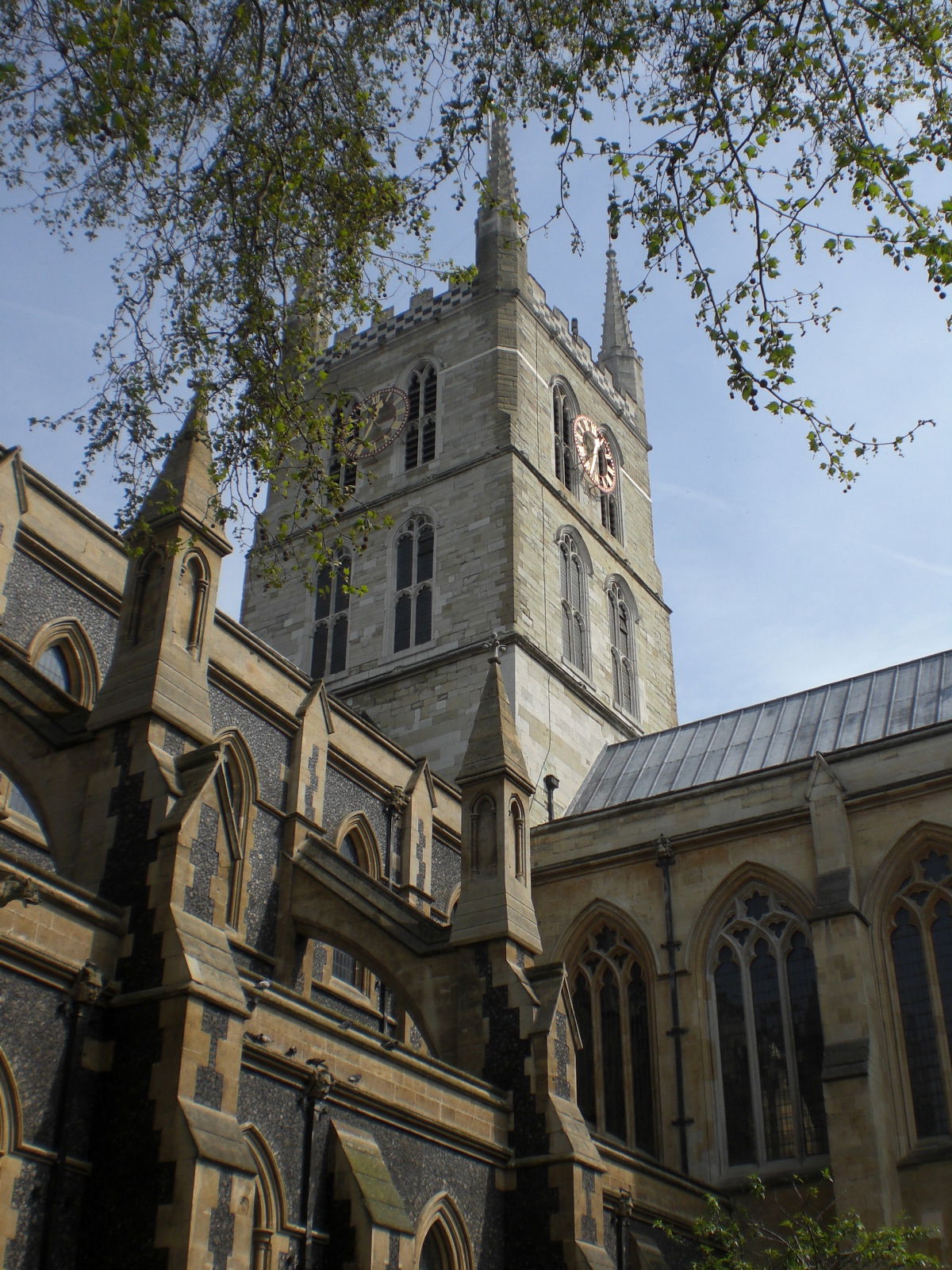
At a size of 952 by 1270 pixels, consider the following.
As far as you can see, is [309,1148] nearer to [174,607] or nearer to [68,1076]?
[68,1076]

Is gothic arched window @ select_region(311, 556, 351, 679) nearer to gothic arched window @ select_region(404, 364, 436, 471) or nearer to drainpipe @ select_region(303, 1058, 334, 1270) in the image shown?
gothic arched window @ select_region(404, 364, 436, 471)

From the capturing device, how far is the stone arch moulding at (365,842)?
22.3 metres

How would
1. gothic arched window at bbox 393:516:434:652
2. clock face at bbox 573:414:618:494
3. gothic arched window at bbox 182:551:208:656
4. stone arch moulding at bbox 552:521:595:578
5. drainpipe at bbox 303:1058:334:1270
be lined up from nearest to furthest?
drainpipe at bbox 303:1058:334:1270 → gothic arched window at bbox 182:551:208:656 → gothic arched window at bbox 393:516:434:652 → stone arch moulding at bbox 552:521:595:578 → clock face at bbox 573:414:618:494

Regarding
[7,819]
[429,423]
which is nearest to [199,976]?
[7,819]

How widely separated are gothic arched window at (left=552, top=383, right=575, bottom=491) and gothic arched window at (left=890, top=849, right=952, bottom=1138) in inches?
656

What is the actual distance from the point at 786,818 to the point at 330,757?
7651 mm

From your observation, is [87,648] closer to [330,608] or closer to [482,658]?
[482,658]

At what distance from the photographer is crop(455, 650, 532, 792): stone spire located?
19328 millimetres

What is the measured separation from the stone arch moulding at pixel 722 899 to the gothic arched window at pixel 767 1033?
16 cm

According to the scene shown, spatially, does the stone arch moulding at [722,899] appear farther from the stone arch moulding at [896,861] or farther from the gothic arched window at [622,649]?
the gothic arched window at [622,649]

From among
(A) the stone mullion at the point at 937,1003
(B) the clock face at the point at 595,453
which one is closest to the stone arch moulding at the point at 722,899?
(A) the stone mullion at the point at 937,1003

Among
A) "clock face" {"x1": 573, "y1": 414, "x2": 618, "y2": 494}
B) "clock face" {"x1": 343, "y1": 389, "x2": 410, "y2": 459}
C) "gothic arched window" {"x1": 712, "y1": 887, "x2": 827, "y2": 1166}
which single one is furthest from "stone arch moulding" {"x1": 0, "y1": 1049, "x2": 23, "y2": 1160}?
"clock face" {"x1": 573, "y1": 414, "x2": 618, "y2": 494}

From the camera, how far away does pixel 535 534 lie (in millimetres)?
32594

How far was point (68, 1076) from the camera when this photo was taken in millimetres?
11328
